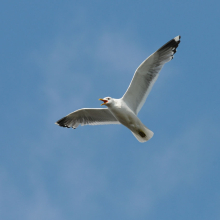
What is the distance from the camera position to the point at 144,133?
13789 mm

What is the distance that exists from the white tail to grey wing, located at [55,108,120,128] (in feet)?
3.61

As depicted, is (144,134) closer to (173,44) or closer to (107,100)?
(107,100)

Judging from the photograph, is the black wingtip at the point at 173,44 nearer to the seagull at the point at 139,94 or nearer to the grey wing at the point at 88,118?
the seagull at the point at 139,94

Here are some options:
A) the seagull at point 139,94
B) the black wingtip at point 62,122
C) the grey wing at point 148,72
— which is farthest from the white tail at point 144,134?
the black wingtip at point 62,122

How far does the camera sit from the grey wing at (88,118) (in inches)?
577

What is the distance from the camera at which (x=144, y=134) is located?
1383cm

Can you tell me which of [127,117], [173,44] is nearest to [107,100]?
[127,117]

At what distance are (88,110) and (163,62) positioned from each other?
2.92 metres

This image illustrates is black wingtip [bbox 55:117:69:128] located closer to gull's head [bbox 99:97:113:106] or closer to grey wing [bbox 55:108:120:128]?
grey wing [bbox 55:108:120:128]

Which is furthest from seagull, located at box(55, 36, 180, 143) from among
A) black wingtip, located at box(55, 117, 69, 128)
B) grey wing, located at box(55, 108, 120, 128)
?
black wingtip, located at box(55, 117, 69, 128)

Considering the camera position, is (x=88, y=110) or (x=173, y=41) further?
(x=88, y=110)

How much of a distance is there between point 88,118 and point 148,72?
2.80m

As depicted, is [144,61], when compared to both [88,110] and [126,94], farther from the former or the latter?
[88,110]

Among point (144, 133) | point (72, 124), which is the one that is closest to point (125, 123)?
point (144, 133)
